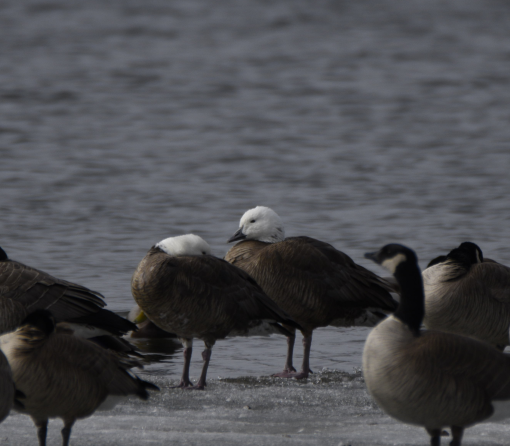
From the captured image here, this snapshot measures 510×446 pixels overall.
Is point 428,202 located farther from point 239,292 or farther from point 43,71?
point 43,71

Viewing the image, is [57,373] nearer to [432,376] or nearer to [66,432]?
[66,432]

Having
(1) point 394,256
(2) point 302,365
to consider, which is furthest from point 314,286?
(1) point 394,256

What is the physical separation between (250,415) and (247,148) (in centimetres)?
1458

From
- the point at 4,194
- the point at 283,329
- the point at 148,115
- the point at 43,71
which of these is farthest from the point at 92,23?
the point at 283,329

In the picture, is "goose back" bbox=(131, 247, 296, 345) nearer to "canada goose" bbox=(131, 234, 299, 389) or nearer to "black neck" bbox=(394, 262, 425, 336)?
"canada goose" bbox=(131, 234, 299, 389)

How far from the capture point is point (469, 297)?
8109 millimetres

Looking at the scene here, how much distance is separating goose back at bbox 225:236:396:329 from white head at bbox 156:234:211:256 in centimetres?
70

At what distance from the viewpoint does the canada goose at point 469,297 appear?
814cm

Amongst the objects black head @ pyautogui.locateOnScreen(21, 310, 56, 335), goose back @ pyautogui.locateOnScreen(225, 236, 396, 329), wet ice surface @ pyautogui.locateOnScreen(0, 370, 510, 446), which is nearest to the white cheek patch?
wet ice surface @ pyautogui.locateOnScreen(0, 370, 510, 446)

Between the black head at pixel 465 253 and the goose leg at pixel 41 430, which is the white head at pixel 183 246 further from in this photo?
the goose leg at pixel 41 430

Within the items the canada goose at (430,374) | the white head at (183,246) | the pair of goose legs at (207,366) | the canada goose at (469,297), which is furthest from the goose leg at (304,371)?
the canada goose at (430,374)

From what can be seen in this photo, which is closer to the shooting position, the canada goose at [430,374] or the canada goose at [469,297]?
the canada goose at [430,374]

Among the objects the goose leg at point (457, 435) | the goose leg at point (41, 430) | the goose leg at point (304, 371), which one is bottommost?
the goose leg at point (304, 371)

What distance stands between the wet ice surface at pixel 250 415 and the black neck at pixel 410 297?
0.97 m
